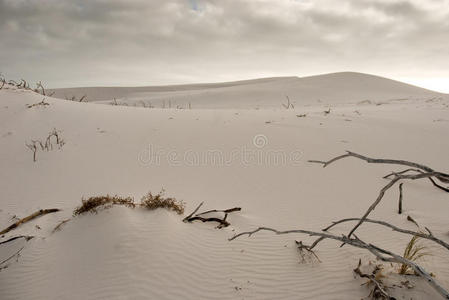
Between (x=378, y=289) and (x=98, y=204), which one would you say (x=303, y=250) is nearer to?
(x=378, y=289)

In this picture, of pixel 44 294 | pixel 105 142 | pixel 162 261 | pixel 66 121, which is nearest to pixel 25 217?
pixel 44 294

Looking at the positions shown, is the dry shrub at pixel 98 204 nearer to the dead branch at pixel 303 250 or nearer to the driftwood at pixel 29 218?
the driftwood at pixel 29 218

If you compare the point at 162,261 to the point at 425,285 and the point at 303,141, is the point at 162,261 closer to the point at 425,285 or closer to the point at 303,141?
the point at 425,285

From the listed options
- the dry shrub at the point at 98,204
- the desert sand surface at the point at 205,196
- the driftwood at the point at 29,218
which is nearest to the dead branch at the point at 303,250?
the desert sand surface at the point at 205,196

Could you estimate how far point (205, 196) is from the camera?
186 inches

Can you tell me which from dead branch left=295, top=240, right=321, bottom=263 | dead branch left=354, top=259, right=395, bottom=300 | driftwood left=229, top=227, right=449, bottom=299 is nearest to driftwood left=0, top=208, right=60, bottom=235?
dead branch left=295, top=240, right=321, bottom=263

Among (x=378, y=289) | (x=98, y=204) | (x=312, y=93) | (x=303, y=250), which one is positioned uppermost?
(x=312, y=93)

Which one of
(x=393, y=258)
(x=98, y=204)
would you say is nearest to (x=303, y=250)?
(x=393, y=258)

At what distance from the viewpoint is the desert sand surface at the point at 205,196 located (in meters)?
2.61

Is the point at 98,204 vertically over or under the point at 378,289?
over

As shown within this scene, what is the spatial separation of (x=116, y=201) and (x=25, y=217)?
131cm

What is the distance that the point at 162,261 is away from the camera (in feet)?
9.09

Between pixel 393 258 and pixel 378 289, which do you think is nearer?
pixel 393 258

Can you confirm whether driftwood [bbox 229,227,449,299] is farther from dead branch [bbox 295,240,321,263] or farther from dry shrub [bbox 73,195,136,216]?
dry shrub [bbox 73,195,136,216]
